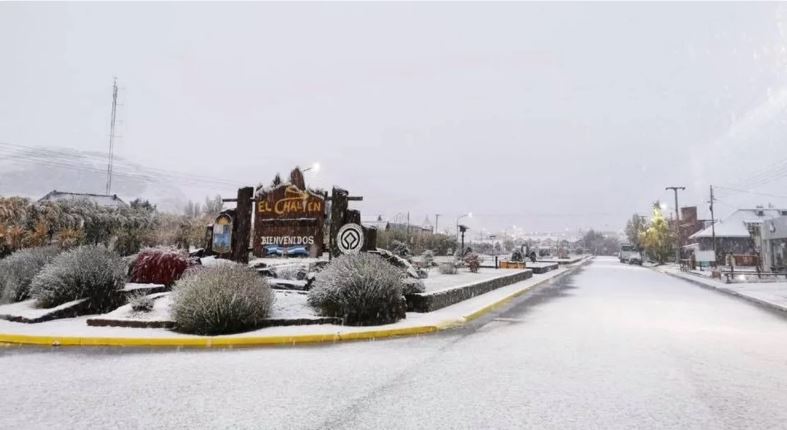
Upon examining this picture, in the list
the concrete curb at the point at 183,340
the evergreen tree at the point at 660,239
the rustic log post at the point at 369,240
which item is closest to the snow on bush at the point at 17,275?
the concrete curb at the point at 183,340

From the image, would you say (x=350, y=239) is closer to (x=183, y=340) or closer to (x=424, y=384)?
(x=183, y=340)

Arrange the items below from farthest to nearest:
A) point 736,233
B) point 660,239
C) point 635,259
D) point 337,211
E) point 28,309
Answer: point 660,239
point 635,259
point 736,233
point 337,211
point 28,309

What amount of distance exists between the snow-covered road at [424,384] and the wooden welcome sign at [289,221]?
659cm

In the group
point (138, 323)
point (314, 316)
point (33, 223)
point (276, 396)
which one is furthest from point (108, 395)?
point (33, 223)

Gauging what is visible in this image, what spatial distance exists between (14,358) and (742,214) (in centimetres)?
8194

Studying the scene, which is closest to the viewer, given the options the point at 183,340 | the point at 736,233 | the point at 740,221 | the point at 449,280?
the point at 183,340

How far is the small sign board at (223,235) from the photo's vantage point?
15.2 metres

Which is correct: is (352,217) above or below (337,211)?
below

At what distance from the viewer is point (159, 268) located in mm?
13672

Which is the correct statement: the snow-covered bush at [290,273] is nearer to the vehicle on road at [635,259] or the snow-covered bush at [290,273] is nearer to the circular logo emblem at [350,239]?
the circular logo emblem at [350,239]

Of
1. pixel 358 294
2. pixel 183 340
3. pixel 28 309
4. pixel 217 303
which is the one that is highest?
pixel 358 294

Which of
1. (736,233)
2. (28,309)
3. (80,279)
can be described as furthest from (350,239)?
(736,233)

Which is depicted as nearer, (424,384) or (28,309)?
(424,384)

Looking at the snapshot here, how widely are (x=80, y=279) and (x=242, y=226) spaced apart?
16.4 ft
